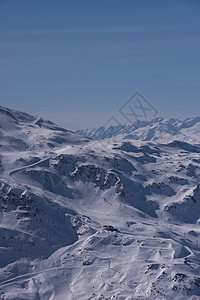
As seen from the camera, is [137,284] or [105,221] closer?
[137,284]

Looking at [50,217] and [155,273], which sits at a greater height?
[50,217]

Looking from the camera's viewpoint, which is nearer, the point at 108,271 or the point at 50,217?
the point at 108,271

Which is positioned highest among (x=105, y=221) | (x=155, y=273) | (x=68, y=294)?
(x=105, y=221)

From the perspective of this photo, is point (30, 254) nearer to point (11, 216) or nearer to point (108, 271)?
point (11, 216)

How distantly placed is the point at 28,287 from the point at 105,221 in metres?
61.3

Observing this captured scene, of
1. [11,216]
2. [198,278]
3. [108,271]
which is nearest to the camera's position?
[198,278]

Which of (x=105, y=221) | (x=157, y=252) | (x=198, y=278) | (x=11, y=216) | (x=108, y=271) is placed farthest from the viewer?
(x=105, y=221)

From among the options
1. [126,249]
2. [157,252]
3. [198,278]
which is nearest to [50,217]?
[126,249]

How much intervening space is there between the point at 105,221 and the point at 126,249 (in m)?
30.7

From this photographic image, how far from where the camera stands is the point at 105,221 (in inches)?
7421

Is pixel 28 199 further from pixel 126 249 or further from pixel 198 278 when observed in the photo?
pixel 198 278

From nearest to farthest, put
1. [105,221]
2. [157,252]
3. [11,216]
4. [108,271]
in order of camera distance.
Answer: [108,271]
[157,252]
[11,216]
[105,221]

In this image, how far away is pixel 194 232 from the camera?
641ft

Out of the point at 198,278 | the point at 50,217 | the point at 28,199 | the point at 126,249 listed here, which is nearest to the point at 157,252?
the point at 126,249
